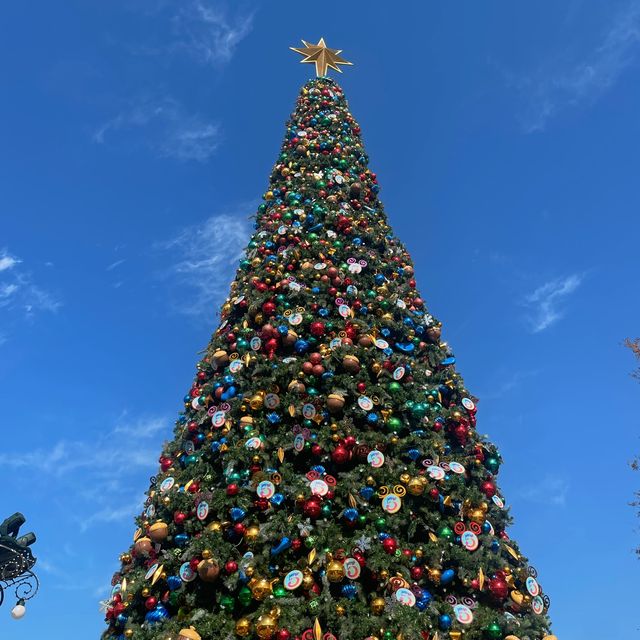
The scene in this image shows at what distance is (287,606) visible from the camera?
4156 mm

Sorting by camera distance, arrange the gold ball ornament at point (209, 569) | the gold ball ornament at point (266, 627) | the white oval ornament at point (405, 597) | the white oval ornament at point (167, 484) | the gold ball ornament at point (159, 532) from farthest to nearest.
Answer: the white oval ornament at point (167, 484), the gold ball ornament at point (159, 532), the gold ball ornament at point (209, 569), the white oval ornament at point (405, 597), the gold ball ornament at point (266, 627)

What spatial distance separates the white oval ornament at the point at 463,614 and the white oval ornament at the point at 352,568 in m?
0.90

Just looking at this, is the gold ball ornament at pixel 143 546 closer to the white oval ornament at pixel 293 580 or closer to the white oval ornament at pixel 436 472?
the white oval ornament at pixel 293 580

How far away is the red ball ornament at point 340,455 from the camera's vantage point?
515 cm

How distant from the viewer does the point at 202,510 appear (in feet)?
16.2

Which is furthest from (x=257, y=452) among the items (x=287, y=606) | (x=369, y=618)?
(x=369, y=618)

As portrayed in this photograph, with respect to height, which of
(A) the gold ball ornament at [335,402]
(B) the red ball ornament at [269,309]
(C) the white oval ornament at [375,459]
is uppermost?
(B) the red ball ornament at [269,309]

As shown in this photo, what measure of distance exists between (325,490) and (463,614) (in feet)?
5.11

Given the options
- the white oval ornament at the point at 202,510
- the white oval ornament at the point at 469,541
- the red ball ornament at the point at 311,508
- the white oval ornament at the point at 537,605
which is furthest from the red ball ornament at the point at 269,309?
the white oval ornament at the point at 537,605

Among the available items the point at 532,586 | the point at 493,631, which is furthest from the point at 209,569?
the point at 532,586

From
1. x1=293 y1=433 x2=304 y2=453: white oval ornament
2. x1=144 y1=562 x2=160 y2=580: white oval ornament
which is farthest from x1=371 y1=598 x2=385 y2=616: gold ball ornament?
x1=144 y1=562 x2=160 y2=580: white oval ornament

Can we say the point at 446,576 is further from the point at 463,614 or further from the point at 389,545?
the point at 389,545

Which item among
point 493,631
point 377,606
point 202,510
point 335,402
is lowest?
point 493,631

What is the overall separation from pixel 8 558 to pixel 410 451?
26.2 feet
